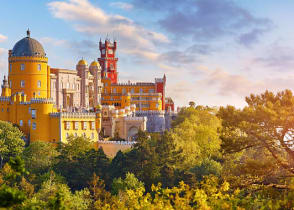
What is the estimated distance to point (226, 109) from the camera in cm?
3622

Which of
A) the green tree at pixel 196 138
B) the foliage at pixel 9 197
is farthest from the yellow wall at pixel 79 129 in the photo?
the foliage at pixel 9 197

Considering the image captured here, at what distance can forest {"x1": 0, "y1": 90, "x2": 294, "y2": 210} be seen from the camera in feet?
106

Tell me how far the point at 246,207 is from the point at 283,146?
181 inches

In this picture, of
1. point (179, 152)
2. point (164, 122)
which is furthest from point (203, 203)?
point (164, 122)

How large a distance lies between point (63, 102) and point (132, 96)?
20198 mm

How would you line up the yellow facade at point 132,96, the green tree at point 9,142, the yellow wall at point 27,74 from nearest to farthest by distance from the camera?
the green tree at point 9,142, the yellow wall at point 27,74, the yellow facade at point 132,96

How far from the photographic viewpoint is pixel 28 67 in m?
77.7

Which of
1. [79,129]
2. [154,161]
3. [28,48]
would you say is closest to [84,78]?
[28,48]

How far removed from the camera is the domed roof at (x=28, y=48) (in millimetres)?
77438

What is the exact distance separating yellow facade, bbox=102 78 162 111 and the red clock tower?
5.64m

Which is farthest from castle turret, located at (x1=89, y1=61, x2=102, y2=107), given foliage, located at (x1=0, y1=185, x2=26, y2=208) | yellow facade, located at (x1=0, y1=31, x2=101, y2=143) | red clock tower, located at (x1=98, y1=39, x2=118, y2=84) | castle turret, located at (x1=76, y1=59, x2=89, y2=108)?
foliage, located at (x1=0, y1=185, x2=26, y2=208)

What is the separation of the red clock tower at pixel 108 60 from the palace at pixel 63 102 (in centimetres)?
976

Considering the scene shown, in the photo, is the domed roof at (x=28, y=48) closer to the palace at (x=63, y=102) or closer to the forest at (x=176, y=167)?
the palace at (x=63, y=102)

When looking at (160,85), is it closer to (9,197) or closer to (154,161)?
(154,161)
